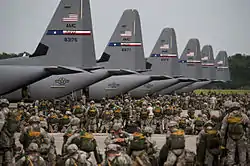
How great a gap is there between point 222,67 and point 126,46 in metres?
40.7

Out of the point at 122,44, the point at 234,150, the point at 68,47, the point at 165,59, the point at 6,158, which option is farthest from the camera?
the point at 165,59

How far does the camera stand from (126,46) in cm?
4531

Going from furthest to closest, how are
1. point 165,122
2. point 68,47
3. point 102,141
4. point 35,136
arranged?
point 68,47
point 165,122
point 102,141
point 35,136

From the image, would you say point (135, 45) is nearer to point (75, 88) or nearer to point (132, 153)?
point (75, 88)

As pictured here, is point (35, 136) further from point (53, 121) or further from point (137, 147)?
point (53, 121)

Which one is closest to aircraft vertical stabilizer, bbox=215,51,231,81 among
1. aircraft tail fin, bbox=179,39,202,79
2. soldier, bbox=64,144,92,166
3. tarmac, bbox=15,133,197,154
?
aircraft tail fin, bbox=179,39,202,79

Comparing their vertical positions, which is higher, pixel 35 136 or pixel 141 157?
pixel 35 136

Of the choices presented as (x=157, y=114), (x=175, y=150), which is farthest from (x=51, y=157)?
(x=157, y=114)

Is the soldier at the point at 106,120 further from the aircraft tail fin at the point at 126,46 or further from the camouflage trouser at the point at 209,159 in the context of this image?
the aircraft tail fin at the point at 126,46

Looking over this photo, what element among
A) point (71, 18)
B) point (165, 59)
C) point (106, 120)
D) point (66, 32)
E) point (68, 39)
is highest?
point (71, 18)

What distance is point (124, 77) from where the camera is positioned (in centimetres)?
4344

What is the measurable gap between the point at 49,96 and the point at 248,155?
2241cm

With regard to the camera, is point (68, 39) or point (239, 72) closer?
point (68, 39)

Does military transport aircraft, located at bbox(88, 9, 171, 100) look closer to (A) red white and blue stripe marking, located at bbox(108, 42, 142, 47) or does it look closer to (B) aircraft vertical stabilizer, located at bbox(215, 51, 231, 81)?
(A) red white and blue stripe marking, located at bbox(108, 42, 142, 47)
